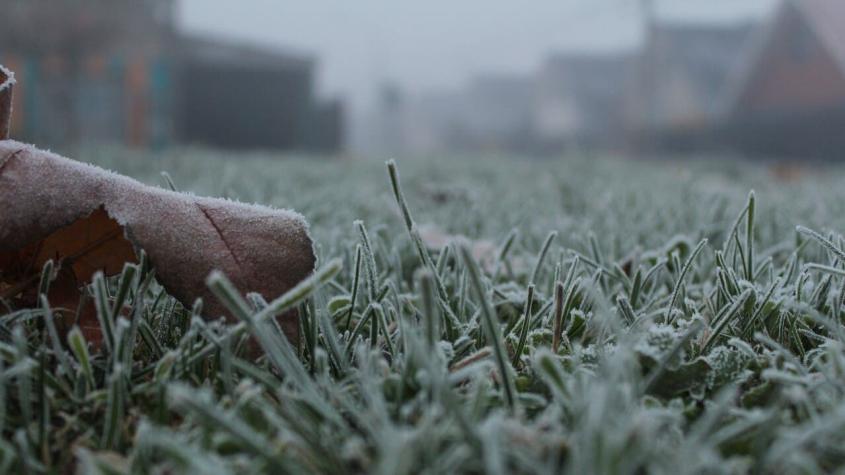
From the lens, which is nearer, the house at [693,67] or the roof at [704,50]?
the house at [693,67]

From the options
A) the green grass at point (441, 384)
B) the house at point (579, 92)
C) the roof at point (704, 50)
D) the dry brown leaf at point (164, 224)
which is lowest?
the house at point (579, 92)

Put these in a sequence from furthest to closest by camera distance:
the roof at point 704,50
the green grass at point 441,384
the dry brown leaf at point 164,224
Answer: the roof at point 704,50, the dry brown leaf at point 164,224, the green grass at point 441,384

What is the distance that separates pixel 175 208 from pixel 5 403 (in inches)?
9.1

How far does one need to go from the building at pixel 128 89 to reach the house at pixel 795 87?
10.7 m

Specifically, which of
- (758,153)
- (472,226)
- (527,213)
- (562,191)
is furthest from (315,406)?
(758,153)

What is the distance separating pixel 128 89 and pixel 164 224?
10.3 meters

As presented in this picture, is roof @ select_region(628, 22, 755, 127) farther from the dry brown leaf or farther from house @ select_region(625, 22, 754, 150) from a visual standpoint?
the dry brown leaf

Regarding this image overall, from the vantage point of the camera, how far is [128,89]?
1034 centimetres

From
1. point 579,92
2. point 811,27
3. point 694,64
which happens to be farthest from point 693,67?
point 579,92

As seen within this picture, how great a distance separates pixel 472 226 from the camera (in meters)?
1.96

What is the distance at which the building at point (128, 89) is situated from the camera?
10203 millimetres

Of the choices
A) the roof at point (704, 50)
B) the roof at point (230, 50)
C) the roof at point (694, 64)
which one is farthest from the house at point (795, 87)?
the roof at point (230, 50)

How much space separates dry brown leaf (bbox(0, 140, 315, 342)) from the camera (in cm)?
77

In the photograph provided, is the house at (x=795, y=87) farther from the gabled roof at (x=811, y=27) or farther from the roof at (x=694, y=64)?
the roof at (x=694, y=64)
